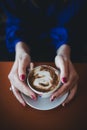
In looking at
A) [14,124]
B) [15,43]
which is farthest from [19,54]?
[14,124]

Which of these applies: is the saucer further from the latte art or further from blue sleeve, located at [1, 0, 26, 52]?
blue sleeve, located at [1, 0, 26, 52]

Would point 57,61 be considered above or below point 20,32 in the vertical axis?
below

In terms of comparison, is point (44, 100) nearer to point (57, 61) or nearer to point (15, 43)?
point (57, 61)

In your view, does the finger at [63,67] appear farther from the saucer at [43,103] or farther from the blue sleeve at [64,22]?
the blue sleeve at [64,22]

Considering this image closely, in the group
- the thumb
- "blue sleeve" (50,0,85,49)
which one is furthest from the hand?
"blue sleeve" (50,0,85,49)

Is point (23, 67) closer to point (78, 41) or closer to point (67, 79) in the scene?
point (67, 79)
